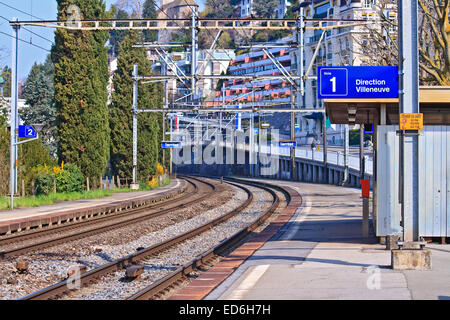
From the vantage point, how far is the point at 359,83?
12969 millimetres

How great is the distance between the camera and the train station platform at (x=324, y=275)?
9180mm

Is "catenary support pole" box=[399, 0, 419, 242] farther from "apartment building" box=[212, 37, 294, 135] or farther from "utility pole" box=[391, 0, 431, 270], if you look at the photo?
"apartment building" box=[212, 37, 294, 135]

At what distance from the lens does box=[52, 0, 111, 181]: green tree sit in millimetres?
38875

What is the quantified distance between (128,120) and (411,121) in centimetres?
4056

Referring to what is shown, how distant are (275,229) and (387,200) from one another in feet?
21.6

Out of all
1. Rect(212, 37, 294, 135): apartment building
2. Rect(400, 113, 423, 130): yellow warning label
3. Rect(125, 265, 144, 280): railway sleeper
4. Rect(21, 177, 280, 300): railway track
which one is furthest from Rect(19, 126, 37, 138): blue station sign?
Rect(212, 37, 294, 135): apartment building

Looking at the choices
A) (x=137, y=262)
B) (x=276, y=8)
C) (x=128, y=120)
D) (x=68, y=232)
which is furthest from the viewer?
(x=276, y=8)

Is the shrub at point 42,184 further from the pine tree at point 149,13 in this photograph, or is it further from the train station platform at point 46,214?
the pine tree at point 149,13

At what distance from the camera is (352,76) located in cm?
1326

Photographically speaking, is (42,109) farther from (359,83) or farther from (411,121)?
(411,121)

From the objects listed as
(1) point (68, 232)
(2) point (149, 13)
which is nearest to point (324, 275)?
(1) point (68, 232)

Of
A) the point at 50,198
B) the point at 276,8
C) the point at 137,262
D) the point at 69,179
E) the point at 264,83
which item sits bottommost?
the point at 137,262

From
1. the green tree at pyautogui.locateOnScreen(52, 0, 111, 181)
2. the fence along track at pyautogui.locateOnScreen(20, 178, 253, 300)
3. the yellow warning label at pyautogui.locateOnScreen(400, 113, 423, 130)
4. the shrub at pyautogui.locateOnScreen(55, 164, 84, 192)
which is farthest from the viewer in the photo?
the green tree at pyautogui.locateOnScreen(52, 0, 111, 181)
